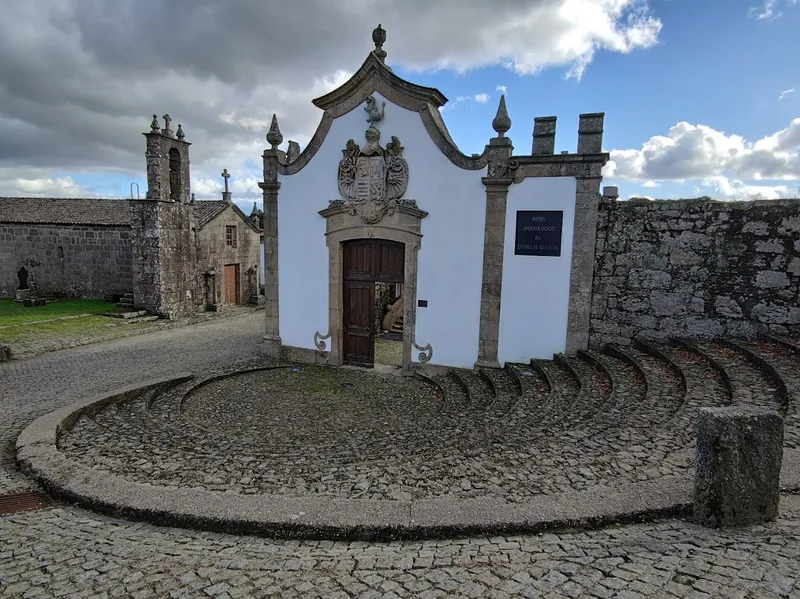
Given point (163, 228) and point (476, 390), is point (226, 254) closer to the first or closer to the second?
point (163, 228)

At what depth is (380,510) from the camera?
3805 mm

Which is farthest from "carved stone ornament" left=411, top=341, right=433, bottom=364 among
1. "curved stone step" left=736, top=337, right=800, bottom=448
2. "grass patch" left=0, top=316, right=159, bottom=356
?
"grass patch" left=0, top=316, right=159, bottom=356

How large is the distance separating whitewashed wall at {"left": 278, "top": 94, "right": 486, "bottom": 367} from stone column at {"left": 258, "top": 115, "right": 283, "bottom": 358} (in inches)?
23.9

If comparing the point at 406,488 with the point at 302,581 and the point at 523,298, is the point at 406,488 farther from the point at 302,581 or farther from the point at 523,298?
the point at 523,298

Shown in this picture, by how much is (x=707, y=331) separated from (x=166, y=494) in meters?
8.69

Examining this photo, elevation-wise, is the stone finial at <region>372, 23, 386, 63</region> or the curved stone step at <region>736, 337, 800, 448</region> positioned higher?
the stone finial at <region>372, 23, 386, 63</region>

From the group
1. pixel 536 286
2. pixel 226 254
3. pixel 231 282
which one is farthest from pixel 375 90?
pixel 231 282

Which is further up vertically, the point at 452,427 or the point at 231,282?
the point at 231,282

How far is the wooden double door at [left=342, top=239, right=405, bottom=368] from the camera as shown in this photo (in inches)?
401

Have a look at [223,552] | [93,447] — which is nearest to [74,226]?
[93,447]

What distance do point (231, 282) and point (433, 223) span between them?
574 inches

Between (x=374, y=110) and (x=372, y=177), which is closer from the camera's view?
(x=374, y=110)

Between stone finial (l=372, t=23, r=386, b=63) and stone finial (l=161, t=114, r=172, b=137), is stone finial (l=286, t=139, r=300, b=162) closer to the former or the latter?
stone finial (l=372, t=23, r=386, b=63)

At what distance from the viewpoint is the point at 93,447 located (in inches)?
231
